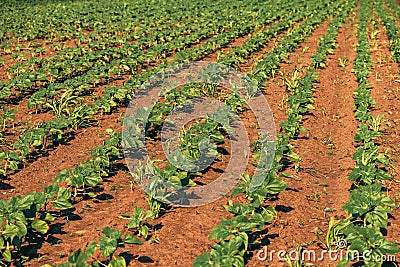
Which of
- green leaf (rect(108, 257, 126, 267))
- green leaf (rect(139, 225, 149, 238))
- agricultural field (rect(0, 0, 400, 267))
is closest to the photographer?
green leaf (rect(108, 257, 126, 267))

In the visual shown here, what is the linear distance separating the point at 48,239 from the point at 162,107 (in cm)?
430

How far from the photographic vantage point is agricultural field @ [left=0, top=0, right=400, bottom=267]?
17.8 feet

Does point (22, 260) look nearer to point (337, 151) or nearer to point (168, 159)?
point (168, 159)

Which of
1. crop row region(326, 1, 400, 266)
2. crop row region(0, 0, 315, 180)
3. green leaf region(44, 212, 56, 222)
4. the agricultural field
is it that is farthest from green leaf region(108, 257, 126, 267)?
crop row region(0, 0, 315, 180)

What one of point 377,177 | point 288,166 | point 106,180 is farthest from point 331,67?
point 106,180

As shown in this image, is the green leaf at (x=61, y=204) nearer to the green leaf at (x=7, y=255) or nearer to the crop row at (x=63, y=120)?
the green leaf at (x=7, y=255)

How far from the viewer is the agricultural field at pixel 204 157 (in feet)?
17.8

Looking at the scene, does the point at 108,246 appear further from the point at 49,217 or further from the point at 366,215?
the point at 366,215

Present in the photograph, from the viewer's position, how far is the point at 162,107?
373 inches

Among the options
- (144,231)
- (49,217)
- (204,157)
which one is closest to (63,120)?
(204,157)

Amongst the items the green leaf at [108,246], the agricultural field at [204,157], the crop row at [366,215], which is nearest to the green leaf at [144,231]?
the agricultural field at [204,157]

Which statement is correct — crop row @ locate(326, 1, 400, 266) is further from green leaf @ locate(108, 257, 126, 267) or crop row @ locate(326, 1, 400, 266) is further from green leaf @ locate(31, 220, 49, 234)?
green leaf @ locate(31, 220, 49, 234)

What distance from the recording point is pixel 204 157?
7.71m

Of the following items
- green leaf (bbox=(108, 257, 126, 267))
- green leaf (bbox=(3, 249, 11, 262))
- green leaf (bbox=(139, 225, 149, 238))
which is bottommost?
green leaf (bbox=(139, 225, 149, 238))
